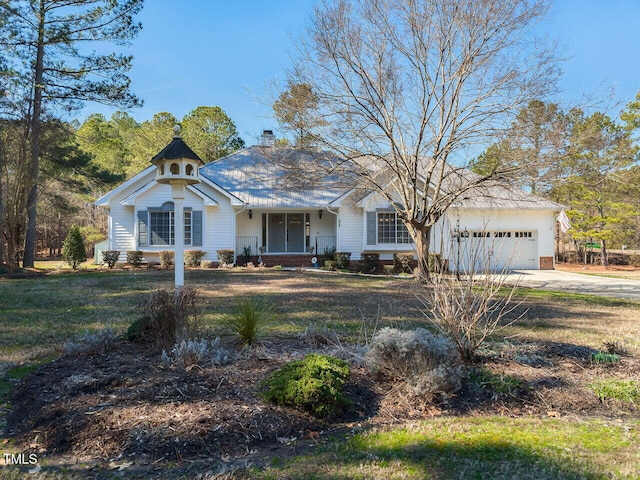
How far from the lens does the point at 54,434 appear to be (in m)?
3.02

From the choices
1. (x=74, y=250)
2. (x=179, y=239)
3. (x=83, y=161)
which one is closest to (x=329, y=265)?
(x=74, y=250)

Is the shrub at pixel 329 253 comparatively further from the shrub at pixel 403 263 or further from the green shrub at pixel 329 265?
the shrub at pixel 403 263

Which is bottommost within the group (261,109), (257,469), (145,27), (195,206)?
(257,469)

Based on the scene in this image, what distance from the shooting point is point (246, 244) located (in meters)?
20.4

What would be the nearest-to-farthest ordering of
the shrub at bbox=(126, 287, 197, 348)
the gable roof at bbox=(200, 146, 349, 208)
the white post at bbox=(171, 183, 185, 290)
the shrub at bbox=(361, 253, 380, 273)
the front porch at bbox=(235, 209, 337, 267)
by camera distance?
1. the shrub at bbox=(126, 287, 197, 348)
2. the white post at bbox=(171, 183, 185, 290)
3. the shrub at bbox=(361, 253, 380, 273)
4. the gable roof at bbox=(200, 146, 349, 208)
5. the front porch at bbox=(235, 209, 337, 267)

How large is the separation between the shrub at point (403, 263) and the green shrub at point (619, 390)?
13.7 meters

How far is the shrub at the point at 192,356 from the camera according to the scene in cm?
423

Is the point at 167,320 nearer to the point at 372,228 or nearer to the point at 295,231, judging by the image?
the point at 372,228

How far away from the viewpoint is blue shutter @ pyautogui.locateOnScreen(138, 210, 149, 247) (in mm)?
18297

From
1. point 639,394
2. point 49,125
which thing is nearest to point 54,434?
point 639,394

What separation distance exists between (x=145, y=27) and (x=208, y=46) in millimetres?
8191

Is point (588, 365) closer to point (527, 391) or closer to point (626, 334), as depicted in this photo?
point (527, 391)

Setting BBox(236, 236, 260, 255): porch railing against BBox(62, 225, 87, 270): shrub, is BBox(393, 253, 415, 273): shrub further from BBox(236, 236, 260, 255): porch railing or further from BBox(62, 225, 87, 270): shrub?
BBox(62, 225, 87, 270): shrub

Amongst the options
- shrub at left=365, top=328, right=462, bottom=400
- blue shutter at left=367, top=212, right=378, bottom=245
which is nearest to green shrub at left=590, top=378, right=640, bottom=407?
shrub at left=365, top=328, right=462, bottom=400
